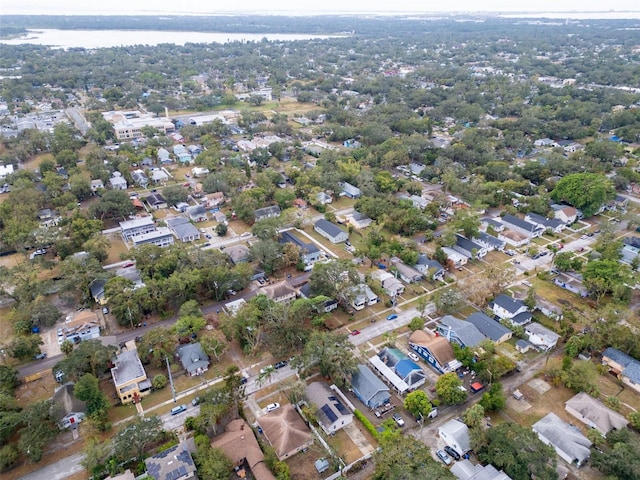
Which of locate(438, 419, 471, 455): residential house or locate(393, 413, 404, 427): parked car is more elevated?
locate(438, 419, 471, 455): residential house

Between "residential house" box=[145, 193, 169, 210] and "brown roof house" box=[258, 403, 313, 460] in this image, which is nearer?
"brown roof house" box=[258, 403, 313, 460]

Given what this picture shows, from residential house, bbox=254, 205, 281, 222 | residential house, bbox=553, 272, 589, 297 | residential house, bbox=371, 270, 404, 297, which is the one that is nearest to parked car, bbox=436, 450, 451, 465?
residential house, bbox=371, 270, 404, 297

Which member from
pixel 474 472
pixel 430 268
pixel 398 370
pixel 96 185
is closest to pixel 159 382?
pixel 398 370

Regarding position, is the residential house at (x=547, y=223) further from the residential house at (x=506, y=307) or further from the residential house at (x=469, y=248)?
the residential house at (x=506, y=307)

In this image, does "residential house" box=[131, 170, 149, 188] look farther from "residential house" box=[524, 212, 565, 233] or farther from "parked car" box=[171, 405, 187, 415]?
"residential house" box=[524, 212, 565, 233]

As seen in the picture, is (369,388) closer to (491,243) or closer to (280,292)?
(280,292)
